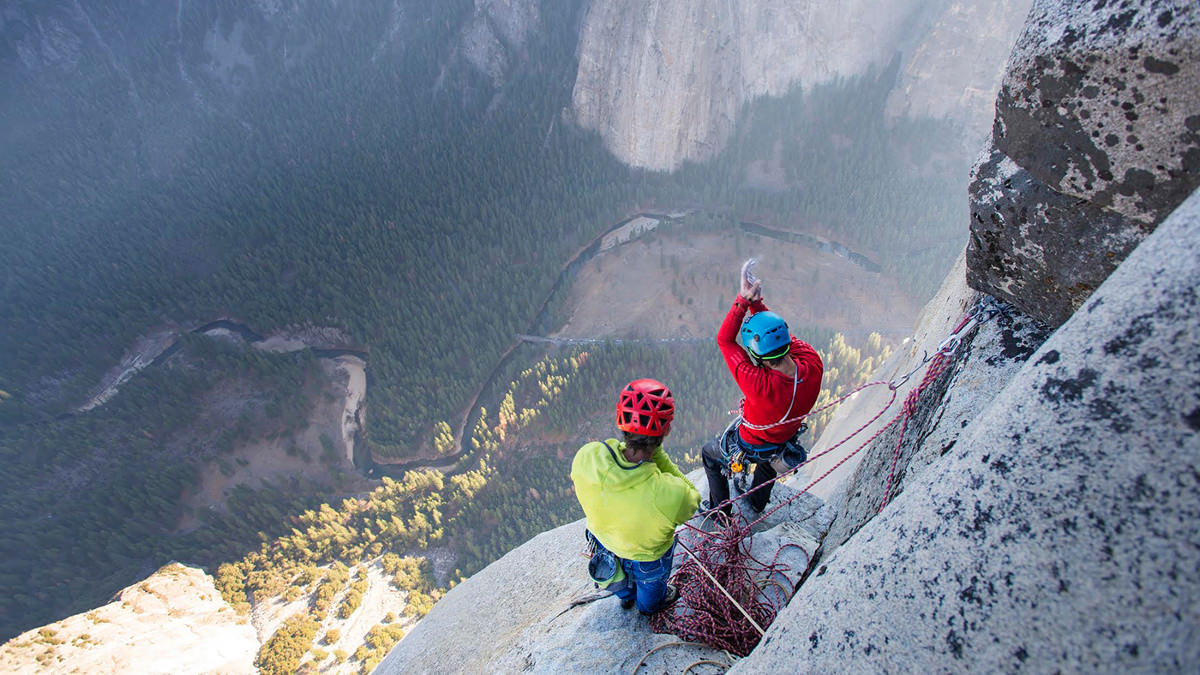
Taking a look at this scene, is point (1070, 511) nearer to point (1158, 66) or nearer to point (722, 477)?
point (1158, 66)

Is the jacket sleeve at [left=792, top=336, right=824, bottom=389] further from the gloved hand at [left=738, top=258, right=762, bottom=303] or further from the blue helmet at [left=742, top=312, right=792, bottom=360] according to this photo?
the gloved hand at [left=738, top=258, right=762, bottom=303]

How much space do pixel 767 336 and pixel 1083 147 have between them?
2097 millimetres

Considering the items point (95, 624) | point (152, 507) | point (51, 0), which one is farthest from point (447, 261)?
point (51, 0)

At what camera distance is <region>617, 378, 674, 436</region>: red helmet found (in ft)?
11.2

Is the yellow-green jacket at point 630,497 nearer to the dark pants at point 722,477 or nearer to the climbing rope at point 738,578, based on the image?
the climbing rope at point 738,578

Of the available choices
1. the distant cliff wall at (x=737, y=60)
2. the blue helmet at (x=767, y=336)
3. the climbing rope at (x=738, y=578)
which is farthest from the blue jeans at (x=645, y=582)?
the distant cliff wall at (x=737, y=60)

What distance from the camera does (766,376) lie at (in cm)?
413

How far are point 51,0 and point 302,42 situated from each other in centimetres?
2273

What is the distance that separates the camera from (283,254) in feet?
97.3

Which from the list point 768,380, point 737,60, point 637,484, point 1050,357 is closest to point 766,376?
point 768,380

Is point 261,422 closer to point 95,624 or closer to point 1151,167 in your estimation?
point 95,624

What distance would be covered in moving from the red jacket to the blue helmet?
0.28 meters

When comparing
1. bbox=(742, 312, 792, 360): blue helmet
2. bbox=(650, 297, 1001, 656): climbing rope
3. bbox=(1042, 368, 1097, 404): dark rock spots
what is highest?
bbox=(1042, 368, 1097, 404): dark rock spots

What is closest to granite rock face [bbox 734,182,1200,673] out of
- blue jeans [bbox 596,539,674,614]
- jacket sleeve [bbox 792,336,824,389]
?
blue jeans [bbox 596,539,674,614]
